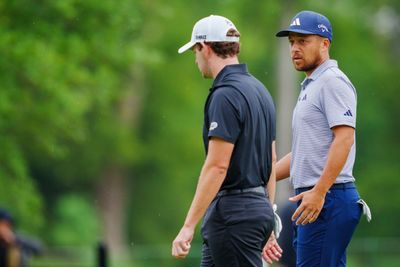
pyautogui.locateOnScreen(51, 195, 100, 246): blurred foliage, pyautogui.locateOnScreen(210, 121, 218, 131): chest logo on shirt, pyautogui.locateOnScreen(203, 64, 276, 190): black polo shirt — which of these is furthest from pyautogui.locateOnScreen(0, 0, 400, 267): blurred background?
pyautogui.locateOnScreen(210, 121, 218, 131): chest logo on shirt

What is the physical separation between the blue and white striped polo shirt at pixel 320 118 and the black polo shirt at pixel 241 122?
0.20 metres

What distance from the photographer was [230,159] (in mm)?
7934

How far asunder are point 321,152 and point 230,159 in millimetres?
567

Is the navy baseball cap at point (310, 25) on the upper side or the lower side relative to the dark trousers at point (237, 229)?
upper

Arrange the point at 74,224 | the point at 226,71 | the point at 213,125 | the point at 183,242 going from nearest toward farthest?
the point at 183,242
the point at 213,125
the point at 226,71
the point at 74,224

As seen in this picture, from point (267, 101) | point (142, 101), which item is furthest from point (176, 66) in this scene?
point (267, 101)

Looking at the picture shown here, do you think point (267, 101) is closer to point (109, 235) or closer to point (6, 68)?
point (6, 68)

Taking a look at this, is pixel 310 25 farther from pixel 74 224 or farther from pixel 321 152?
pixel 74 224

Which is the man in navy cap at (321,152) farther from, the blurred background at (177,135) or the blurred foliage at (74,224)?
the blurred foliage at (74,224)

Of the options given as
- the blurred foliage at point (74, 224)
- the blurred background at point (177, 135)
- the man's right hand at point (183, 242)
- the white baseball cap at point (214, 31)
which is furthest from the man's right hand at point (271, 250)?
the blurred foliage at point (74, 224)

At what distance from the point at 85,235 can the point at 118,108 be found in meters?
5.86

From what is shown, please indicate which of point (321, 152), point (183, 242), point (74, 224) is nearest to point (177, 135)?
point (74, 224)

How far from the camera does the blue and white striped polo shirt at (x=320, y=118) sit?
7.96m

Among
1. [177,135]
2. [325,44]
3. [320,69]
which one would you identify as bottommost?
[177,135]
